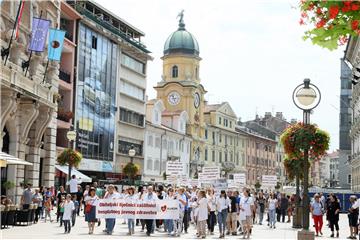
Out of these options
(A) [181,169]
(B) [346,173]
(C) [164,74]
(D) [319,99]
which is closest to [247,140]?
(B) [346,173]

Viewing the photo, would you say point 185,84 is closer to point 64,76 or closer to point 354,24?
point 64,76

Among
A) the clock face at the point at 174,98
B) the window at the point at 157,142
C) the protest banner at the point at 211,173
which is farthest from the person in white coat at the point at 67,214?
the clock face at the point at 174,98

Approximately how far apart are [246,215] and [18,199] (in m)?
13.3

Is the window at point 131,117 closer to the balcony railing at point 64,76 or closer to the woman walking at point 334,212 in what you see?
the balcony railing at point 64,76

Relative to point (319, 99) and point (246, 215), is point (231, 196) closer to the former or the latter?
point (246, 215)

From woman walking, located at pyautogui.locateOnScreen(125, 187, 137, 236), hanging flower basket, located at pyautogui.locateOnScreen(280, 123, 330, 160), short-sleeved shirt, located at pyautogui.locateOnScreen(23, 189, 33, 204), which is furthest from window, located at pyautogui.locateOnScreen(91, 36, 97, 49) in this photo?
hanging flower basket, located at pyautogui.locateOnScreen(280, 123, 330, 160)

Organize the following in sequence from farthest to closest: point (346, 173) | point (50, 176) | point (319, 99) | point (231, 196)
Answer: point (346, 173) → point (50, 176) → point (231, 196) → point (319, 99)

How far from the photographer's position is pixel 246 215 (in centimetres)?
2327

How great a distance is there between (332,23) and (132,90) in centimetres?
6411

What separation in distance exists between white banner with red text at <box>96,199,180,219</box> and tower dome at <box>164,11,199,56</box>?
7183 cm

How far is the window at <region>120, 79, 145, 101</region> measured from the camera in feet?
221

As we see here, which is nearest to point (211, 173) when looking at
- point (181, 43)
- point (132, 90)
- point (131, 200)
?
point (131, 200)

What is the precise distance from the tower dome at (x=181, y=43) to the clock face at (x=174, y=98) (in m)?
6.78

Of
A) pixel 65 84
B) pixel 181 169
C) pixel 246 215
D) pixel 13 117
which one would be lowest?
pixel 246 215
